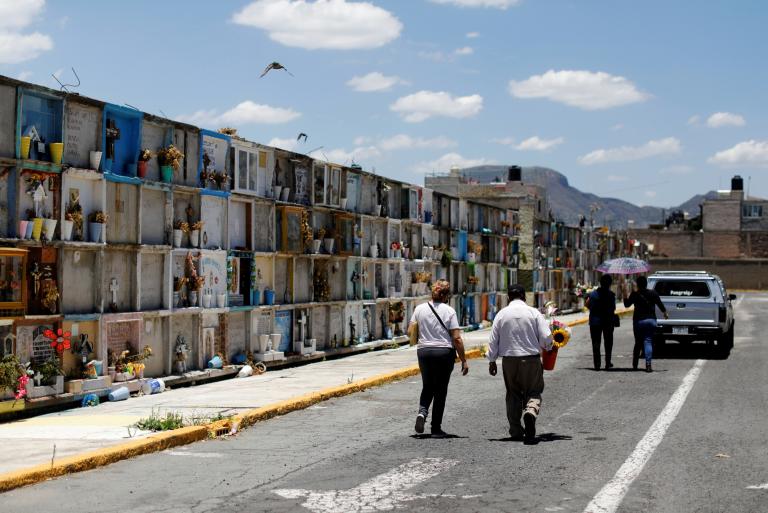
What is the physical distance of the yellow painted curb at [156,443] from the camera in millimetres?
9828

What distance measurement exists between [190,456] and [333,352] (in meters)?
15.6

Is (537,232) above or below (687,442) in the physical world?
above

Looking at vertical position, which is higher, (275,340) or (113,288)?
(113,288)

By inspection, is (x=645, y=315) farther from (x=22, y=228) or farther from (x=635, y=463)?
(x=22, y=228)

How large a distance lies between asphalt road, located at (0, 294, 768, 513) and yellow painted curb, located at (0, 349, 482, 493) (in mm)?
160

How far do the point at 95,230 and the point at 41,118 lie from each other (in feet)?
6.50

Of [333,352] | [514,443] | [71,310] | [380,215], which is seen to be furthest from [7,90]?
[380,215]

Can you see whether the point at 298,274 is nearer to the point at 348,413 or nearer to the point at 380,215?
the point at 380,215

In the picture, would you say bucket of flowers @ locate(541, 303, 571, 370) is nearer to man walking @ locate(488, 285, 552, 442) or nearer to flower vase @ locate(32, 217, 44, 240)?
man walking @ locate(488, 285, 552, 442)

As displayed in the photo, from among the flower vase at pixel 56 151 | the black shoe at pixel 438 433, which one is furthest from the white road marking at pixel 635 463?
the flower vase at pixel 56 151

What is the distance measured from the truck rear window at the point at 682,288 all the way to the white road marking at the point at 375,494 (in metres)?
18.5

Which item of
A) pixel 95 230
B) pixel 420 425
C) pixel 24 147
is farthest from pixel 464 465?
pixel 95 230

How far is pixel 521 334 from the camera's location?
41.1ft

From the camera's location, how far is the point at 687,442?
12109 mm
